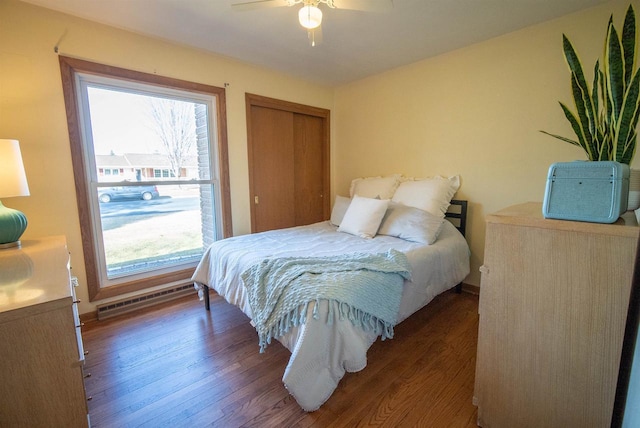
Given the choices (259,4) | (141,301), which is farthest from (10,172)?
(259,4)

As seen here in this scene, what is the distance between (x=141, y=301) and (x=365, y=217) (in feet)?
7.43

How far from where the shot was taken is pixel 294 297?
1429 millimetres

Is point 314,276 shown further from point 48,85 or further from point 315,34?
point 48,85

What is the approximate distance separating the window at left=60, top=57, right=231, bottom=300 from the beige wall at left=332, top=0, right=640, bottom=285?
197cm

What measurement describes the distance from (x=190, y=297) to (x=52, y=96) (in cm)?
201

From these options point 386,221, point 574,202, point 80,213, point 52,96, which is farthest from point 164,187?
point 574,202

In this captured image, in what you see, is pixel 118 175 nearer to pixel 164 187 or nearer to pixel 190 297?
pixel 164 187

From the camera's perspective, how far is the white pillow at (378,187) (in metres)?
3.10

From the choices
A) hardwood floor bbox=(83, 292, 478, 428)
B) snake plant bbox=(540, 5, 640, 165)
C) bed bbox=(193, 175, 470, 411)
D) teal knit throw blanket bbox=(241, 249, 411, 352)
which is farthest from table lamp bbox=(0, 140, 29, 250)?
Result: snake plant bbox=(540, 5, 640, 165)

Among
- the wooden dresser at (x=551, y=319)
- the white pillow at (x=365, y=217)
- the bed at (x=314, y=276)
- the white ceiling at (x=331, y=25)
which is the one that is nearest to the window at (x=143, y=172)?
the white ceiling at (x=331, y=25)

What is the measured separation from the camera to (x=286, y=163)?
3.52 metres

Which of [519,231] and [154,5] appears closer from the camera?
[519,231]

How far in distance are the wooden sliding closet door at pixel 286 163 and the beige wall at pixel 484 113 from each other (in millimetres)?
750

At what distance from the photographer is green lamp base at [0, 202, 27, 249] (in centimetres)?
151
